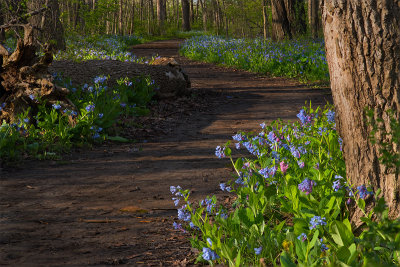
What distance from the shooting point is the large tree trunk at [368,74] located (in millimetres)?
2682

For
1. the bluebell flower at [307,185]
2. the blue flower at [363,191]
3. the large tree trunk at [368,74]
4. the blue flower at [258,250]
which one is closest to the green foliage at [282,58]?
the large tree trunk at [368,74]

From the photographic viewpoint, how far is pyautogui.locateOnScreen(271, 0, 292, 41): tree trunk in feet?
49.5

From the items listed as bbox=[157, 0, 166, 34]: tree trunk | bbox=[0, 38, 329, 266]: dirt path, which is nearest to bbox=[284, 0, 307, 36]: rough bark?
bbox=[0, 38, 329, 266]: dirt path

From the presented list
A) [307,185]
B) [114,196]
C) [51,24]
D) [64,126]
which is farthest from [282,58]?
[307,185]

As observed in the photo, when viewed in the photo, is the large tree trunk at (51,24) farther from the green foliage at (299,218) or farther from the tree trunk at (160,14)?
the tree trunk at (160,14)

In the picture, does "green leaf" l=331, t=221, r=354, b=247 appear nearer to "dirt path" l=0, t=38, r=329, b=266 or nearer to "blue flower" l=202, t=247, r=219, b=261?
"blue flower" l=202, t=247, r=219, b=261

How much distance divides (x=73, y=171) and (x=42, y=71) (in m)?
2.20

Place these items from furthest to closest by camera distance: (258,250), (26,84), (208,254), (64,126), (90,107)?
(26,84), (90,107), (64,126), (258,250), (208,254)

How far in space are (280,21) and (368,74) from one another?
13310mm

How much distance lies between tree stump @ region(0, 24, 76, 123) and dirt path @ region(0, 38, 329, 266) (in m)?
1.19

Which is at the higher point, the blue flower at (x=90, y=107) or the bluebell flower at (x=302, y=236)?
the blue flower at (x=90, y=107)

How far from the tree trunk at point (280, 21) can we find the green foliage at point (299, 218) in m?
12.1

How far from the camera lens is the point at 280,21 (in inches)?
607

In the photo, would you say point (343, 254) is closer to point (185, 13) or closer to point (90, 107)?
point (90, 107)
